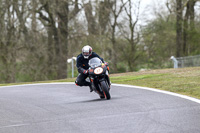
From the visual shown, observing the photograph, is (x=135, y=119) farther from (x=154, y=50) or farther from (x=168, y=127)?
(x=154, y=50)

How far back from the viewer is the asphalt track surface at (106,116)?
683cm

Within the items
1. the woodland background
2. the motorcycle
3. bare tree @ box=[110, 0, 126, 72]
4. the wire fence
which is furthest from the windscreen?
bare tree @ box=[110, 0, 126, 72]

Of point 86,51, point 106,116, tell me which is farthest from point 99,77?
point 106,116

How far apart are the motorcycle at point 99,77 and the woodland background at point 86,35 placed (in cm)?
2417

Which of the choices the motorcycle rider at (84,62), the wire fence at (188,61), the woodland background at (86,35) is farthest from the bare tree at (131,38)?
the motorcycle rider at (84,62)

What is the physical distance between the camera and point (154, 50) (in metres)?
41.9

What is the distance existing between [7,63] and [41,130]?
30517mm

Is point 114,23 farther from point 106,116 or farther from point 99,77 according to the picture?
point 106,116

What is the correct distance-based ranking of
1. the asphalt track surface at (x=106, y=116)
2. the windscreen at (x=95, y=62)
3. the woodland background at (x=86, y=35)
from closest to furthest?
the asphalt track surface at (x=106, y=116) < the windscreen at (x=95, y=62) < the woodland background at (x=86, y=35)

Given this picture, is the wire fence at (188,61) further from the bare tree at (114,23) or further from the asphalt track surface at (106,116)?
the asphalt track surface at (106,116)

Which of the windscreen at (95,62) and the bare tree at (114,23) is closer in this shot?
the windscreen at (95,62)

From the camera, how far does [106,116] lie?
Answer: 8.12 metres

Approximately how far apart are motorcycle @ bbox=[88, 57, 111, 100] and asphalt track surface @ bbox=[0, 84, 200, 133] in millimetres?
642

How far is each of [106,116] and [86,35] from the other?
28552mm
